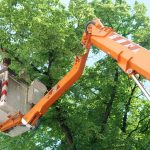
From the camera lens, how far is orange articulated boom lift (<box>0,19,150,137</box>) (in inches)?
268

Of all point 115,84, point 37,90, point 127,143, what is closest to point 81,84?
point 115,84

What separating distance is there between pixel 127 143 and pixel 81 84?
249cm

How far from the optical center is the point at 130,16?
1598 cm

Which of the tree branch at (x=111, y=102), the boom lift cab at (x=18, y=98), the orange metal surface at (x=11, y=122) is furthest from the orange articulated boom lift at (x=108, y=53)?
the tree branch at (x=111, y=102)

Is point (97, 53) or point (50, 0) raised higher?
point (50, 0)

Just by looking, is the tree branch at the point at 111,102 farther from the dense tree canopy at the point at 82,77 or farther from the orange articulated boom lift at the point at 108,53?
the orange articulated boom lift at the point at 108,53

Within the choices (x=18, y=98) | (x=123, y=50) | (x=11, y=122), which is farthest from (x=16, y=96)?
(x=123, y=50)

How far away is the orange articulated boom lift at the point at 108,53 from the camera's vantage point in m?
6.82

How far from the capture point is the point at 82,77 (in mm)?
14281

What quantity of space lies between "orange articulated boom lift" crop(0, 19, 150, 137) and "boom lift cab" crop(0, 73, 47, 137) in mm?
132

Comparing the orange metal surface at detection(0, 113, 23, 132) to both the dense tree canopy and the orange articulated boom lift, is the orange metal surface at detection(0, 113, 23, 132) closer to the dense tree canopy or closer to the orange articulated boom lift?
the orange articulated boom lift

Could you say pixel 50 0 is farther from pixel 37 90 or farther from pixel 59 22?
pixel 37 90

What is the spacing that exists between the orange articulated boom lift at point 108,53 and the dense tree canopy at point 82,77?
3.35 feet

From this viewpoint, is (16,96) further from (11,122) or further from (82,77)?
(82,77)
